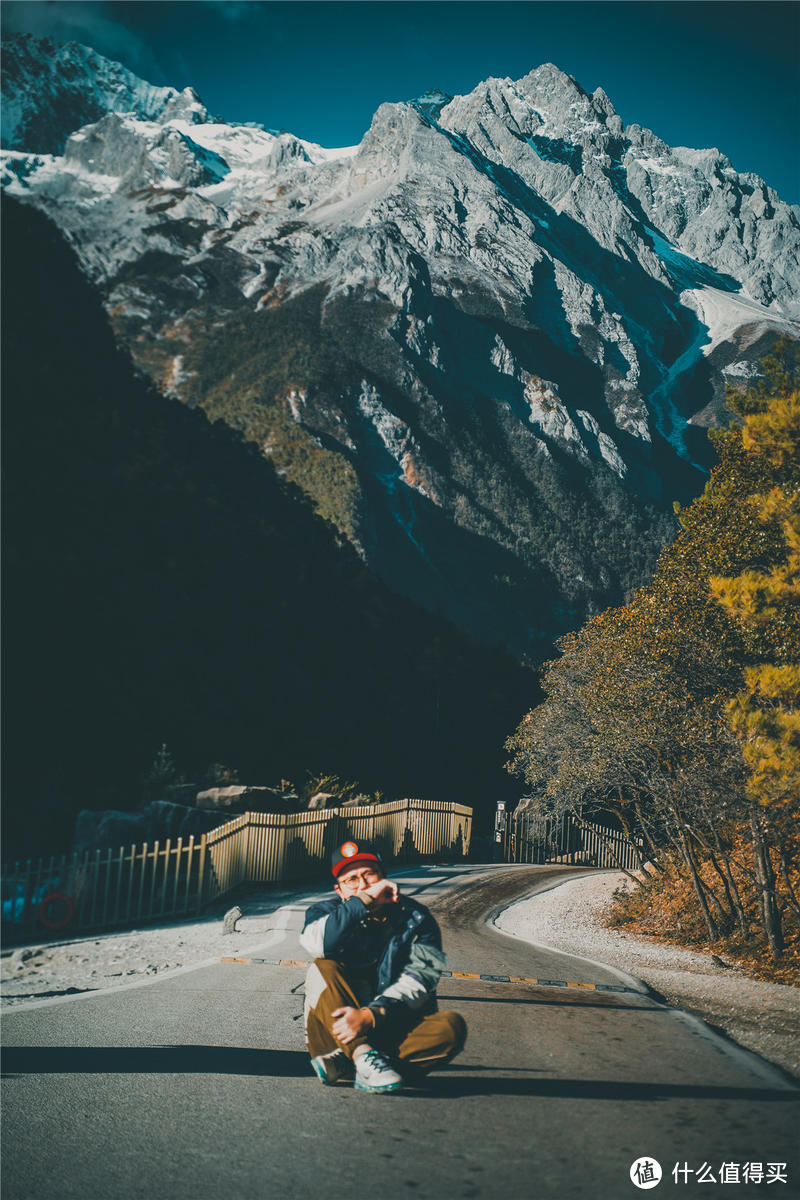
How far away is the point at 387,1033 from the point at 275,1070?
1.11m

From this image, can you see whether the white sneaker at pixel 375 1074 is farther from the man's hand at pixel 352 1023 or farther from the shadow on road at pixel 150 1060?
the shadow on road at pixel 150 1060

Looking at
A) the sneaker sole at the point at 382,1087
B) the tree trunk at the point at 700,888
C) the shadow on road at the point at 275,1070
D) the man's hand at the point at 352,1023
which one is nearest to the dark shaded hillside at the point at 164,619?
the tree trunk at the point at 700,888

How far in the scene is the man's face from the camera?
166 inches

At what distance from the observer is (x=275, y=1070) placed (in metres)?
4.71

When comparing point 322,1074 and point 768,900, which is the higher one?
point 322,1074

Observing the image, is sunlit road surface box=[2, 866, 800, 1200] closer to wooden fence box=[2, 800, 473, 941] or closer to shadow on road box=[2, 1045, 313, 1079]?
shadow on road box=[2, 1045, 313, 1079]

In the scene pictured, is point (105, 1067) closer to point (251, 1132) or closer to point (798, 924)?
point (251, 1132)

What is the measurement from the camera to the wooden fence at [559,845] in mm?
31453

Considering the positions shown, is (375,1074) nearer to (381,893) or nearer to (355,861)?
(381,893)

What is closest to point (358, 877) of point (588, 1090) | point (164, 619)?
point (588, 1090)

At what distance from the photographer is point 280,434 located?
87.6 m

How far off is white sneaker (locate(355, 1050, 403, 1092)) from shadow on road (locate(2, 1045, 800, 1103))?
36 centimetres

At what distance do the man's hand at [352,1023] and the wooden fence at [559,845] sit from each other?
1086 inches

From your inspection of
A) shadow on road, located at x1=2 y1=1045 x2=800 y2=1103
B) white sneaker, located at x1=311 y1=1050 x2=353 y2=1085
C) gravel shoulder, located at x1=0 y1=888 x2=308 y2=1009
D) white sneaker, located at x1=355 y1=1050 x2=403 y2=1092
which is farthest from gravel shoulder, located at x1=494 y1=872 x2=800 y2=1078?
gravel shoulder, located at x1=0 y1=888 x2=308 y2=1009
